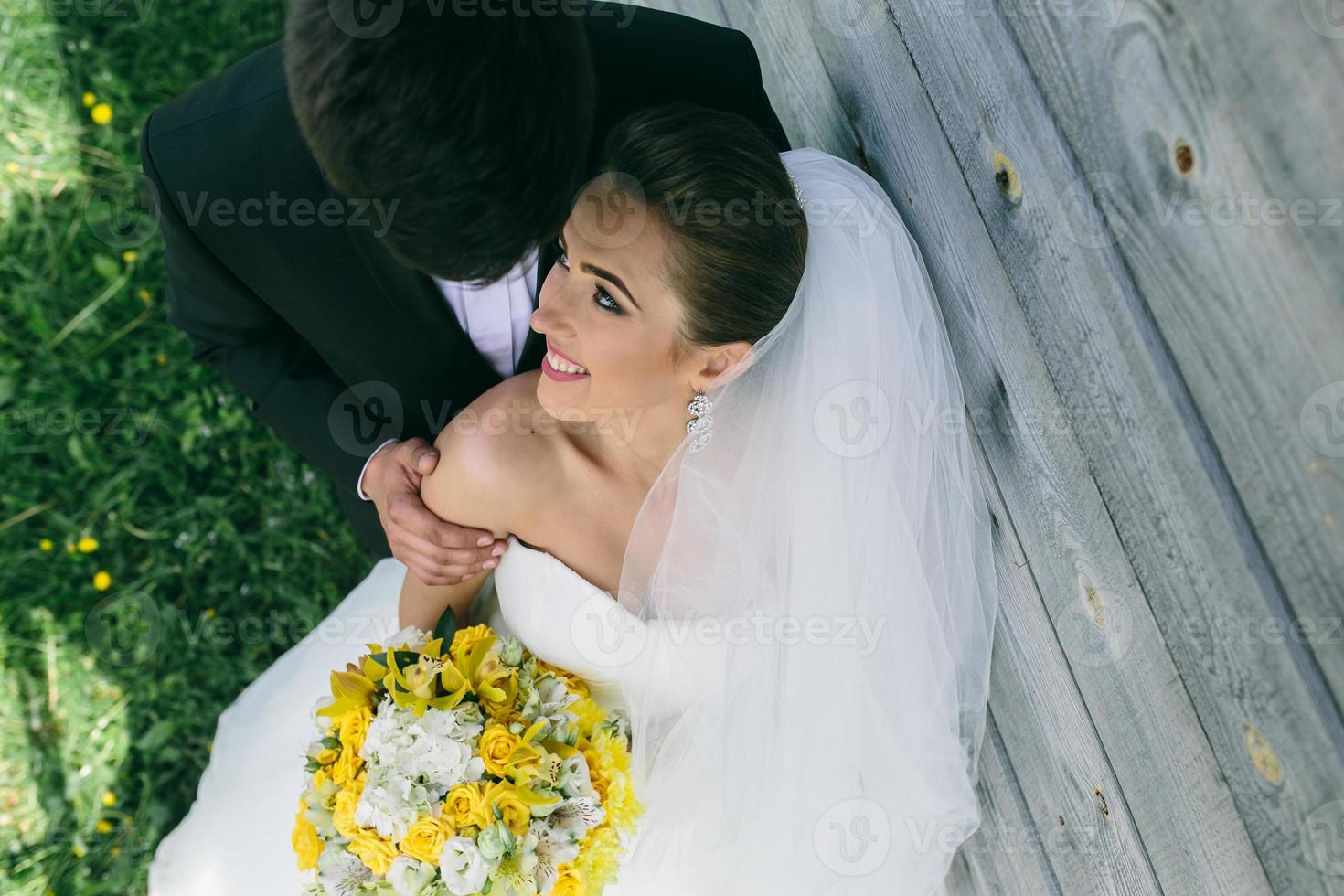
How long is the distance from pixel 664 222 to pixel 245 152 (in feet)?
2.77

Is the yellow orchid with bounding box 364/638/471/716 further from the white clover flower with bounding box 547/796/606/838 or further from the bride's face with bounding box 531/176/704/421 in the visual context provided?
the bride's face with bounding box 531/176/704/421

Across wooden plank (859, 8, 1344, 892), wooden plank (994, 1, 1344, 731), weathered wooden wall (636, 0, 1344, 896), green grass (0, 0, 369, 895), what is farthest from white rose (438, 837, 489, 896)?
green grass (0, 0, 369, 895)

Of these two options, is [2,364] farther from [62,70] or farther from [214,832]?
[214,832]

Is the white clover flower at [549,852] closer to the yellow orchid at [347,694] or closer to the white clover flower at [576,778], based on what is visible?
the white clover flower at [576,778]

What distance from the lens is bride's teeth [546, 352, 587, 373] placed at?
1.89 m

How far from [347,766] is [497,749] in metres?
0.29

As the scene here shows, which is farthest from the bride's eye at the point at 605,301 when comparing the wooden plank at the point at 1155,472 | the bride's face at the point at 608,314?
the wooden plank at the point at 1155,472

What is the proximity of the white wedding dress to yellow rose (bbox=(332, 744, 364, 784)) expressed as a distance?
0.47 m

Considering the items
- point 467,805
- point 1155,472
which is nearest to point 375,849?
point 467,805

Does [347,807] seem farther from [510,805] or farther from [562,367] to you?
[562,367]

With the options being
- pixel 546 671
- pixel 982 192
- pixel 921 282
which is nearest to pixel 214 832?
pixel 546 671

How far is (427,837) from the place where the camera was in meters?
1.68

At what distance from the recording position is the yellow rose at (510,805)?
5.61ft

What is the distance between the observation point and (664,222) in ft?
5.76
